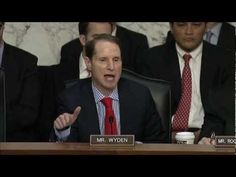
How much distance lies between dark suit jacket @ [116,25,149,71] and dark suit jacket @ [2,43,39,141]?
1.89ft

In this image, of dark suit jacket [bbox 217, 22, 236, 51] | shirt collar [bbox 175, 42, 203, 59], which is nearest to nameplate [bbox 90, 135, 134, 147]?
shirt collar [bbox 175, 42, 203, 59]

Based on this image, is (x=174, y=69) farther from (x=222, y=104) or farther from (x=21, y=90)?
(x=21, y=90)

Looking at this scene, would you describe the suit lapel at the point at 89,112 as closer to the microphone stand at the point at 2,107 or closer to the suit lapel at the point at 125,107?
the suit lapel at the point at 125,107

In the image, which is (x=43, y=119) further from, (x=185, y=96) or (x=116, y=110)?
(x=185, y=96)

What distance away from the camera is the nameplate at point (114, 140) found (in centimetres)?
356

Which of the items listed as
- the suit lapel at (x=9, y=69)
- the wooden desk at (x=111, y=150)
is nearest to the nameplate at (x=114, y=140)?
the wooden desk at (x=111, y=150)

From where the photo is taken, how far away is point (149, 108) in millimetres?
4059

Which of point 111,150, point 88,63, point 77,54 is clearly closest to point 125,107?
point 88,63

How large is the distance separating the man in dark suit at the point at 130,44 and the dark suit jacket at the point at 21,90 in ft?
1.87

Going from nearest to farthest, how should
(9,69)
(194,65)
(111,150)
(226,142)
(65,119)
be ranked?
(111,150)
(226,142)
(65,119)
(9,69)
(194,65)

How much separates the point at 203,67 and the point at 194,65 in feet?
0.20

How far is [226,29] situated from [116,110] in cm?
90

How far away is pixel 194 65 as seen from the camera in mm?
4242

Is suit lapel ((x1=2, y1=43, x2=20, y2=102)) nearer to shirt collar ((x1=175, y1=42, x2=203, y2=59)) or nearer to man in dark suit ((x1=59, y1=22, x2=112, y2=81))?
man in dark suit ((x1=59, y1=22, x2=112, y2=81))
